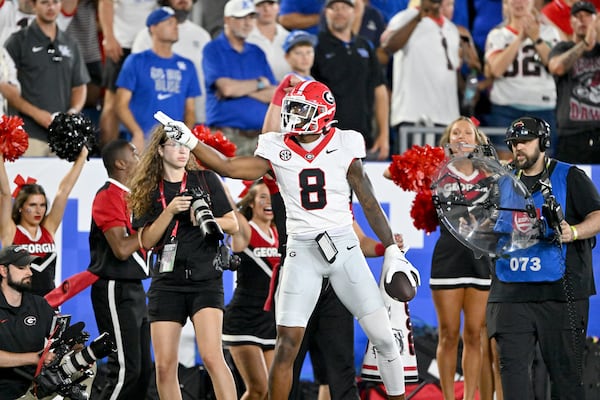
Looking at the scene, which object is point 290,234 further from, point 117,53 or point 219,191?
point 117,53

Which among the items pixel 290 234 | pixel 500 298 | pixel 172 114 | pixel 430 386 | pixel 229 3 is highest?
pixel 229 3

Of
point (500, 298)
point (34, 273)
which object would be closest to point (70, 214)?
point (34, 273)

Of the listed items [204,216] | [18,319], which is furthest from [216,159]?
[18,319]

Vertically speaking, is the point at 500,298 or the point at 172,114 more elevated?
the point at 172,114

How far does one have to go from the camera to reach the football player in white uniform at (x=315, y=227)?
8.01 meters

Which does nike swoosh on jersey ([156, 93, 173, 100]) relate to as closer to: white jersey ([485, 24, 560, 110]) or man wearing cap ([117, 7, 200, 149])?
man wearing cap ([117, 7, 200, 149])

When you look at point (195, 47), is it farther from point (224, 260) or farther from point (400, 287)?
point (400, 287)

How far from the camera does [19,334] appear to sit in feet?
29.3

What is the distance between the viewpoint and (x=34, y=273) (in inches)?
390

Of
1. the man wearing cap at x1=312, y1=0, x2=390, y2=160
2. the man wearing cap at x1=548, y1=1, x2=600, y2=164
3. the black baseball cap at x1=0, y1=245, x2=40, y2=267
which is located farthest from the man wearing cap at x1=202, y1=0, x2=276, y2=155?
the black baseball cap at x1=0, y1=245, x2=40, y2=267

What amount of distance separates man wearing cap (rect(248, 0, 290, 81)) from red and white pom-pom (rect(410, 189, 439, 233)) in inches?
111

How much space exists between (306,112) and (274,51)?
458 cm

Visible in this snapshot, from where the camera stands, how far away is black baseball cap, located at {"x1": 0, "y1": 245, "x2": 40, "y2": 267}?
29.5 ft

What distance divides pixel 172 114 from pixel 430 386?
11.5 feet
